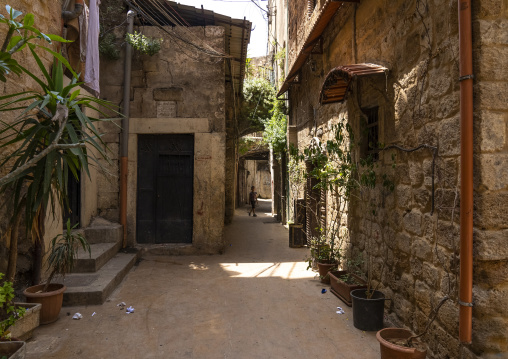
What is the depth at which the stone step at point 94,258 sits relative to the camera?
5.68 meters

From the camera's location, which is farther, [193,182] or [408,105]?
[193,182]

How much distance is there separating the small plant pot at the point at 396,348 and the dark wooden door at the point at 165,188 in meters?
5.25

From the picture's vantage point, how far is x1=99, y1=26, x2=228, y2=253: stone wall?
7.85 meters

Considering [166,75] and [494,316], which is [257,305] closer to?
[494,316]

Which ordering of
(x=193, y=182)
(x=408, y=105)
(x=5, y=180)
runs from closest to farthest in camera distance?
1. (x=5, y=180)
2. (x=408, y=105)
3. (x=193, y=182)

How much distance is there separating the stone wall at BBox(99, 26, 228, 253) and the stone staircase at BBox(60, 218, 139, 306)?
638 mm

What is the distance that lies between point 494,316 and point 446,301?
1.27 feet

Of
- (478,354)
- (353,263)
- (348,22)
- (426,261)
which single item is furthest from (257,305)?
(348,22)

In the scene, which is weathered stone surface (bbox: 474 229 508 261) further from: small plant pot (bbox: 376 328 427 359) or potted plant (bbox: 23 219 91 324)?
potted plant (bbox: 23 219 91 324)

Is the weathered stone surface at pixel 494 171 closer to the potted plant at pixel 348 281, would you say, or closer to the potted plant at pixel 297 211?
the potted plant at pixel 348 281

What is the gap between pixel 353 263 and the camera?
17.0 feet

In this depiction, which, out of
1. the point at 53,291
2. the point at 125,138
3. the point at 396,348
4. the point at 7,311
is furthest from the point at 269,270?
the point at 7,311

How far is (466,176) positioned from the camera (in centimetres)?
269

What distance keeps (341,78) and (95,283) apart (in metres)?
4.15
